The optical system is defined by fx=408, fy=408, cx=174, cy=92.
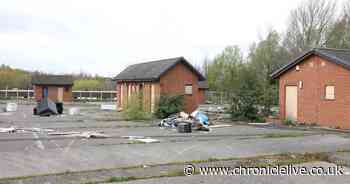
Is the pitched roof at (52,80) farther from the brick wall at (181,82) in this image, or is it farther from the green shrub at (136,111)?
the green shrub at (136,111)

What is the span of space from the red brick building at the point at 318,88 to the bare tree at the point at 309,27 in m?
20.1

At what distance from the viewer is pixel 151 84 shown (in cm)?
2825

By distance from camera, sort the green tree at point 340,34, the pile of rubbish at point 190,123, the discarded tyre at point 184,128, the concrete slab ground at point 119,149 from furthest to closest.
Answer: the green tree at point 340,34 → the pile of rubbish at point 190,123 → the discarded tyre at point 184,128 → the concrete slab ground at point 119,149

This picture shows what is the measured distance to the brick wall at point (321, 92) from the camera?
1919 cm

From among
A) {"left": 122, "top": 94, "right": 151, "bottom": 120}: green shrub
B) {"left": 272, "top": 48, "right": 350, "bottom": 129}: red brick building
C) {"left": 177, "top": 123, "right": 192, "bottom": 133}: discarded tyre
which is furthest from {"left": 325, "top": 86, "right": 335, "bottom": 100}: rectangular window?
{"left": 122, "top": 94, "right": 151, "bottom": 120}: green shrub

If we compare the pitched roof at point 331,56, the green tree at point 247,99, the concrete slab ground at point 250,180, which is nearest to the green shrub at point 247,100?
the green tree at point 247,99

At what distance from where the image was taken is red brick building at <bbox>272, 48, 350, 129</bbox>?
63.2 ft

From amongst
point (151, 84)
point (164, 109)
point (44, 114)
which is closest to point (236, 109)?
point (164, 109)

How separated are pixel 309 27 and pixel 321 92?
2427cm

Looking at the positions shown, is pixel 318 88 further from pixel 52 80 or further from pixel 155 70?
pixel 52 80

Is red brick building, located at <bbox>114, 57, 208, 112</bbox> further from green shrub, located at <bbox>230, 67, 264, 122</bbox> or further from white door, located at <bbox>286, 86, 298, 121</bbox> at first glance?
white door, located at <bbox>286, 86, 298, 121</bbox>

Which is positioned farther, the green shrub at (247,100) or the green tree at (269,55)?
the green tree at (269,55)

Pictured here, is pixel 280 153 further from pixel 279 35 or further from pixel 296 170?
pixel 279 35

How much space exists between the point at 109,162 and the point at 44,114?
63.2 ft
